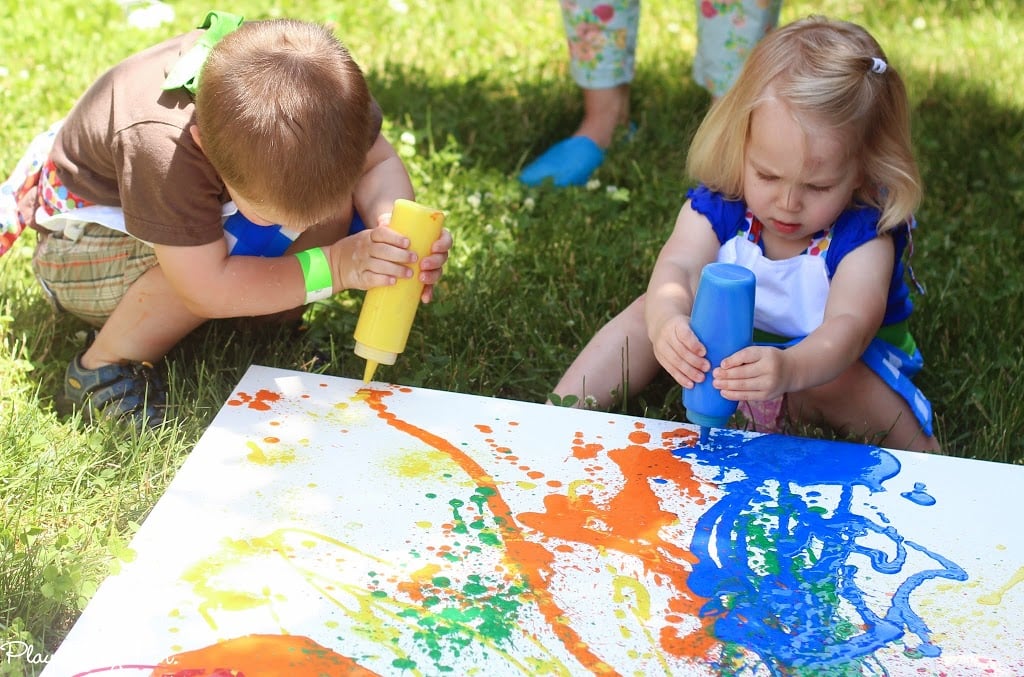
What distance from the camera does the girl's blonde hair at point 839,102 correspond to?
1777mm

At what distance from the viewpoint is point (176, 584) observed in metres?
1.38

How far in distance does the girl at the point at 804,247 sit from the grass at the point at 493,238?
149 millimetres

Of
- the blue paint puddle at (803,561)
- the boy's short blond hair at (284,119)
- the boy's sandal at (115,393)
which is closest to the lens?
the blue paint puddle at (803,561)

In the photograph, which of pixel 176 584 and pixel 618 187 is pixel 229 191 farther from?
pixel 618 187

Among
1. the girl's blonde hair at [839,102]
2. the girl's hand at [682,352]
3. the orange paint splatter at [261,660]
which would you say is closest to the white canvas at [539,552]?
the orange paint splatter at [261,660]

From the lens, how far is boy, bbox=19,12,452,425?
5.18ft

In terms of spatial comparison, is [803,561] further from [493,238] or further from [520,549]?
[493,238]

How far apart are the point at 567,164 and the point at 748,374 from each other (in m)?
1.28

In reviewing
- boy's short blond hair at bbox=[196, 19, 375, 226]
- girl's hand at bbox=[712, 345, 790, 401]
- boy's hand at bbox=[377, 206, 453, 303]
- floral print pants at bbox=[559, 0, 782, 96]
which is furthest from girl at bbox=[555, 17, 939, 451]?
floral print pants at bbox=[559, 0, 782, 96]

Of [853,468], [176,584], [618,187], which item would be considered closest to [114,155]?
[176,584]

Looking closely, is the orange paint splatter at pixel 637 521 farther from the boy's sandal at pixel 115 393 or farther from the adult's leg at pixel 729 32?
the adult's leg at pixel 729 32

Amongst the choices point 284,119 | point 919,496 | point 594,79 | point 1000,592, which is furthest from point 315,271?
point 594,79

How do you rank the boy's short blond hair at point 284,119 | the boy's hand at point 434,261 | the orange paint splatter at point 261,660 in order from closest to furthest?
the orange paint splatter at point 261,660 → the boy's short blond hair at point 284,119 → the boy's hand at point 434,261

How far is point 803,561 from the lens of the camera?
59.1 inches
